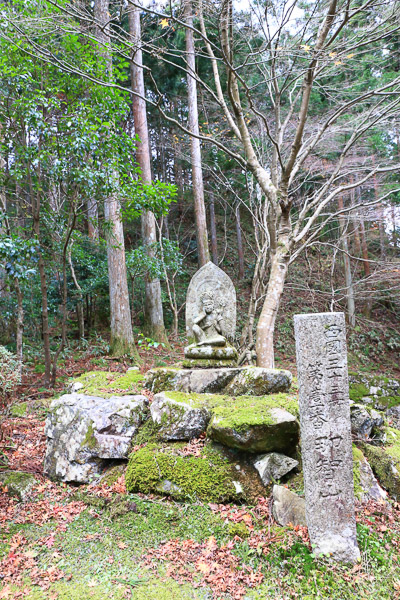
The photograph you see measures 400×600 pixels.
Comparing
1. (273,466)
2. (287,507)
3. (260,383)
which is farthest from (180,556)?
(260,383)

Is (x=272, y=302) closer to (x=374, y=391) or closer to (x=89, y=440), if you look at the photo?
(x=89, y=440)

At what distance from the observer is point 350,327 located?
12922 millimetres

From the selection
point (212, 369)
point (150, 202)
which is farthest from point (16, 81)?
point (212, 369)

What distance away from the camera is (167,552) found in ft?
9.48

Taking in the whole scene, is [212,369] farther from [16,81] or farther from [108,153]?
[16,81]

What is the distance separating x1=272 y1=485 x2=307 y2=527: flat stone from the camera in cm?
307

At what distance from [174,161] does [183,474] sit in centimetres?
1671

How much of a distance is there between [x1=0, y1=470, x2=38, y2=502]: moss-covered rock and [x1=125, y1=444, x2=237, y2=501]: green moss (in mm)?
1065

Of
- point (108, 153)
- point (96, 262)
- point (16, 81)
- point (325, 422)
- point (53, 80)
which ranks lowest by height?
point (325, 422)

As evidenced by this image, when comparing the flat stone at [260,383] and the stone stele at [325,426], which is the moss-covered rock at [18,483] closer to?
the flat stone at [260,383]

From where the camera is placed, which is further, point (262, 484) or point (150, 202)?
point (150, 202)

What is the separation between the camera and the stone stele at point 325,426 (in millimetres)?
2807

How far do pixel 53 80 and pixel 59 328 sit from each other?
7354 millimetres

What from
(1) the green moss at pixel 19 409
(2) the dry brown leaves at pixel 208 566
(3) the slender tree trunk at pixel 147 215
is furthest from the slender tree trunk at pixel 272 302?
(3) the slender tree trunk at pixel 147 215
